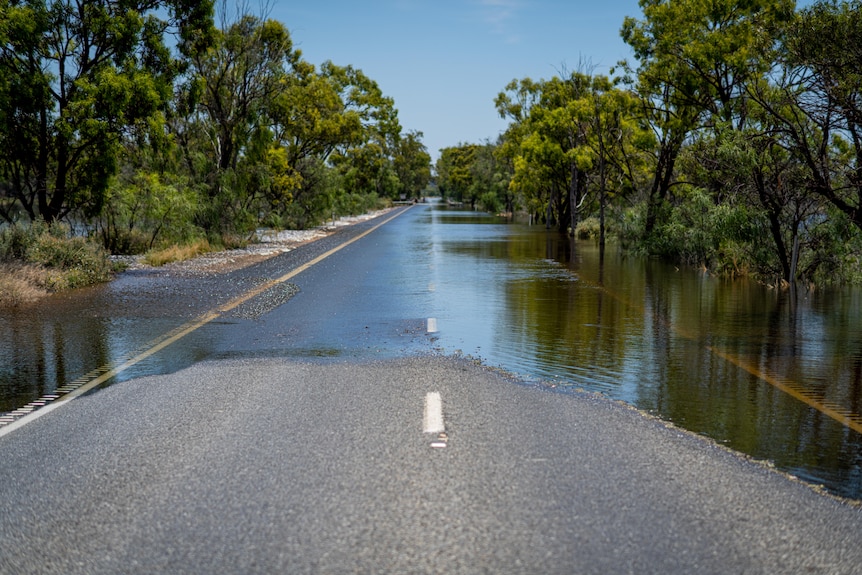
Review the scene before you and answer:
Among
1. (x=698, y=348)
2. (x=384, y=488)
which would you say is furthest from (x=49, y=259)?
(x=384, y=488)

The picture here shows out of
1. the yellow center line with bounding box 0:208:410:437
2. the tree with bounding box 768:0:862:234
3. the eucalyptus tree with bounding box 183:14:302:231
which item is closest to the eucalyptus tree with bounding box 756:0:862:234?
the tree with bounding box 768:0:862:234

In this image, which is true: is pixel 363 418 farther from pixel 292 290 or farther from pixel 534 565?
pixel 292 290

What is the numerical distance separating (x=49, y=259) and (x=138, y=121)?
14.1 ft

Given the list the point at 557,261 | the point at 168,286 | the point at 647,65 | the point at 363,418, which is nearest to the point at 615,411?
the point at 363,418

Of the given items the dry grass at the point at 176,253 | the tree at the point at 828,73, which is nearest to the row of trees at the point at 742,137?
the tree at the point at 828,73

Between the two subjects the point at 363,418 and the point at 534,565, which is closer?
the point at 534,565

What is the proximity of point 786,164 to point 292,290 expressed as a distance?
11215 millimetres

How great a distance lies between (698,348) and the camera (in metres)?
11.3

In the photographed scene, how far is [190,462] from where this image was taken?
586cm

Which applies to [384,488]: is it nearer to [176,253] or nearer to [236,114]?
[176,253]

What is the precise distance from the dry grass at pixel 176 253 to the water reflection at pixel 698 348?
24.6 ft

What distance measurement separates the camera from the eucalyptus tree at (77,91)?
20094 mm

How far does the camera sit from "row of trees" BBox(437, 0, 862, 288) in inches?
659

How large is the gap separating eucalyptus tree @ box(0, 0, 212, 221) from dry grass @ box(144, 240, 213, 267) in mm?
1877
